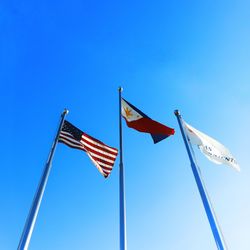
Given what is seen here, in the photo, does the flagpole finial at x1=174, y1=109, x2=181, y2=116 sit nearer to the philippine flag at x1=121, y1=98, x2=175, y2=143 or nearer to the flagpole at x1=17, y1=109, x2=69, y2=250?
the philippine flag at x1=121, y1=98, x2=175, y2=143

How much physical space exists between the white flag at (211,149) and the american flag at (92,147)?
12.0 ft

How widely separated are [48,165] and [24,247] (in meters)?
3.34

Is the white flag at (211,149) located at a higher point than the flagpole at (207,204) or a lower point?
higher

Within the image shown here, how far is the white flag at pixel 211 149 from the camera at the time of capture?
487 inches

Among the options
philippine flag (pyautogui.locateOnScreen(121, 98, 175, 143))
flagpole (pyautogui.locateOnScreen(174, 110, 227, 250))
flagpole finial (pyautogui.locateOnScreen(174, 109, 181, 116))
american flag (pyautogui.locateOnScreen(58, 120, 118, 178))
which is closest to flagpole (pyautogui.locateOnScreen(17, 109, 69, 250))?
american flag (pyautogui.locateOnScreen(58, 120, 118, 178))

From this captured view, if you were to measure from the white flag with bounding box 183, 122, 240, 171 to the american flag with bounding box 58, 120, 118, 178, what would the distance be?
3.65 m

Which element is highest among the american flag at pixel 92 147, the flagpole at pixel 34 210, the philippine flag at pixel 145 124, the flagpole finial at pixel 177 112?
the flagpole finial at pixel 177 112

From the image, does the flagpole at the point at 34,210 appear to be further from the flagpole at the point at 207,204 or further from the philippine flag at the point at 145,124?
the flagpole at the point at 207,204

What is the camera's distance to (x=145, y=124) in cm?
1326

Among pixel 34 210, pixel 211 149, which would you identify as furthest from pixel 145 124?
pixel 34 210

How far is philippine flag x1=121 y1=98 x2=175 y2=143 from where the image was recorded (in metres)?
12.9

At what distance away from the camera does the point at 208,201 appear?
10.3 meters

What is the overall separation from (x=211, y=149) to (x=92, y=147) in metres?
5.42

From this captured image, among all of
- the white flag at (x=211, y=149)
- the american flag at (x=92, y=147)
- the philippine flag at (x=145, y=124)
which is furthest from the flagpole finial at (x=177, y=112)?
the american flag at (x=92, y=147)
